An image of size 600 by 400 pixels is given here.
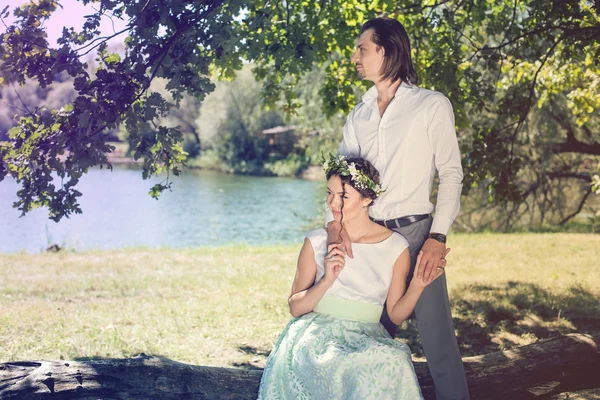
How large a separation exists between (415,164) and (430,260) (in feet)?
1.63

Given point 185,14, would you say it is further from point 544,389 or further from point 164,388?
point 544,389

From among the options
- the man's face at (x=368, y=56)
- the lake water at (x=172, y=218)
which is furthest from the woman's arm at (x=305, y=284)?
the lake water at (x=172, y=218)

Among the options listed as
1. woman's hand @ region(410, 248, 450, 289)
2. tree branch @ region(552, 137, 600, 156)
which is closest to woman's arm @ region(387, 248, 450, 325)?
woman's hand @ region(410, 248, 450, 289)

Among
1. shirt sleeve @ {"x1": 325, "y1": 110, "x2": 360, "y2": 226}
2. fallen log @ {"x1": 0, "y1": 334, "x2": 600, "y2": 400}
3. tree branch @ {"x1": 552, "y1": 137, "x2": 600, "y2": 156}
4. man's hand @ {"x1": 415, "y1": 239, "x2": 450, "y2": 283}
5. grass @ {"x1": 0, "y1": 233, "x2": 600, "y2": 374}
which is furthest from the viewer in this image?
tree branch @ {"x1": 552, "y1": 137, "x2": 600, "y2": 156}

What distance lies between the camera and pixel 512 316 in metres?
7.83

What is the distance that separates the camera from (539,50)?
800 centimetres

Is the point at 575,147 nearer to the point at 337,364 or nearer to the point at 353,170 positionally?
the point at 353,170

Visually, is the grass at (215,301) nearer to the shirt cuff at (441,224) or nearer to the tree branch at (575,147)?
the tree branch at (575,147)

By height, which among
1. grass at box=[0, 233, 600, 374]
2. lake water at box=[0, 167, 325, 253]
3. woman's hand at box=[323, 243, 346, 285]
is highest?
woman's hand at box=[323, 243, 346, 285]

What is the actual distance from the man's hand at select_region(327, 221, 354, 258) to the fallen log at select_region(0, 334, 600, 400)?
1.30 metres

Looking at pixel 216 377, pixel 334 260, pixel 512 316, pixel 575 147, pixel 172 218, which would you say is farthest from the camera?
pixel 172 218

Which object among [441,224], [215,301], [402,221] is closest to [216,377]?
[402,221]

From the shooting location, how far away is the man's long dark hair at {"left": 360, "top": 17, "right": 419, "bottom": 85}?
3.43 m

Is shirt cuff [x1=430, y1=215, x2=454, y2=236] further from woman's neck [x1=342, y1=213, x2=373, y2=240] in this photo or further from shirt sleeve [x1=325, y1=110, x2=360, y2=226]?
shirt sleeve [x1=325, y1=110, x2=360, y2=226]
